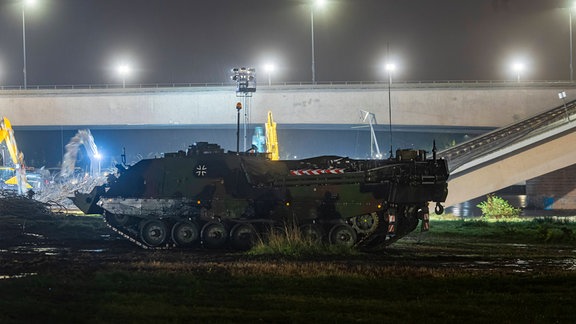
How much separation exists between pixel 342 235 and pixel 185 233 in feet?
Answer: 15.4

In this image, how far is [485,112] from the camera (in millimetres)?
63719

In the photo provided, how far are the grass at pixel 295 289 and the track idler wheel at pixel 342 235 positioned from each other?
2373mm

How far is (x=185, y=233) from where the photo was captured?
23.8m

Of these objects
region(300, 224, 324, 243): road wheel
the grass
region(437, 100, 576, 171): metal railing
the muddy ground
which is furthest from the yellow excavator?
the grass

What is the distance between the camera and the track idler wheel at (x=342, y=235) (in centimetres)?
2211

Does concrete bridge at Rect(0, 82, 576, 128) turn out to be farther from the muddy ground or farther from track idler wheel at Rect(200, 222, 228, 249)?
track idler wheel at Rect(200, 222, 228, 249)

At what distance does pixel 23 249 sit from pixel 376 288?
12.6 metres

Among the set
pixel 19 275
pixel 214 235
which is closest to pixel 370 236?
pixel 214 235

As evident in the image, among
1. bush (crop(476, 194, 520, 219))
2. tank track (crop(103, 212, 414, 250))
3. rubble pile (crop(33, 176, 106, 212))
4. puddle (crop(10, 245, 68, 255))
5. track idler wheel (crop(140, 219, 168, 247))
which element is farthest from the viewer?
rubble pile (crop(33, 176, 106, 212))

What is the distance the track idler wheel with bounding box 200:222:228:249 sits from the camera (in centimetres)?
2334

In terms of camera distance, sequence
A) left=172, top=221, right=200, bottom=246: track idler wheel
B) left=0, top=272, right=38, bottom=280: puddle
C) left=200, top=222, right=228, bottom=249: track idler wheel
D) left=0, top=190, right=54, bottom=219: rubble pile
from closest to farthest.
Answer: left=0, top=272, right=38, bottom=280: puddle, left=200, top=222, right=228, bottom=249: track idler wheel, left=172, top=221, right=200, bottom=246: track idler wheel, left=0, top=190, right=54, bottom=219: rubble pile

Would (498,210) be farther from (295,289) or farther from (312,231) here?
(295,289)

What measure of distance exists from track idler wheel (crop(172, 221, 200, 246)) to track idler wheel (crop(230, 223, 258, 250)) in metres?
1.16

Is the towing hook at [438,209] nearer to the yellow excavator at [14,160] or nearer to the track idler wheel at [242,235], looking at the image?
the track idler wheel at [242,235]
